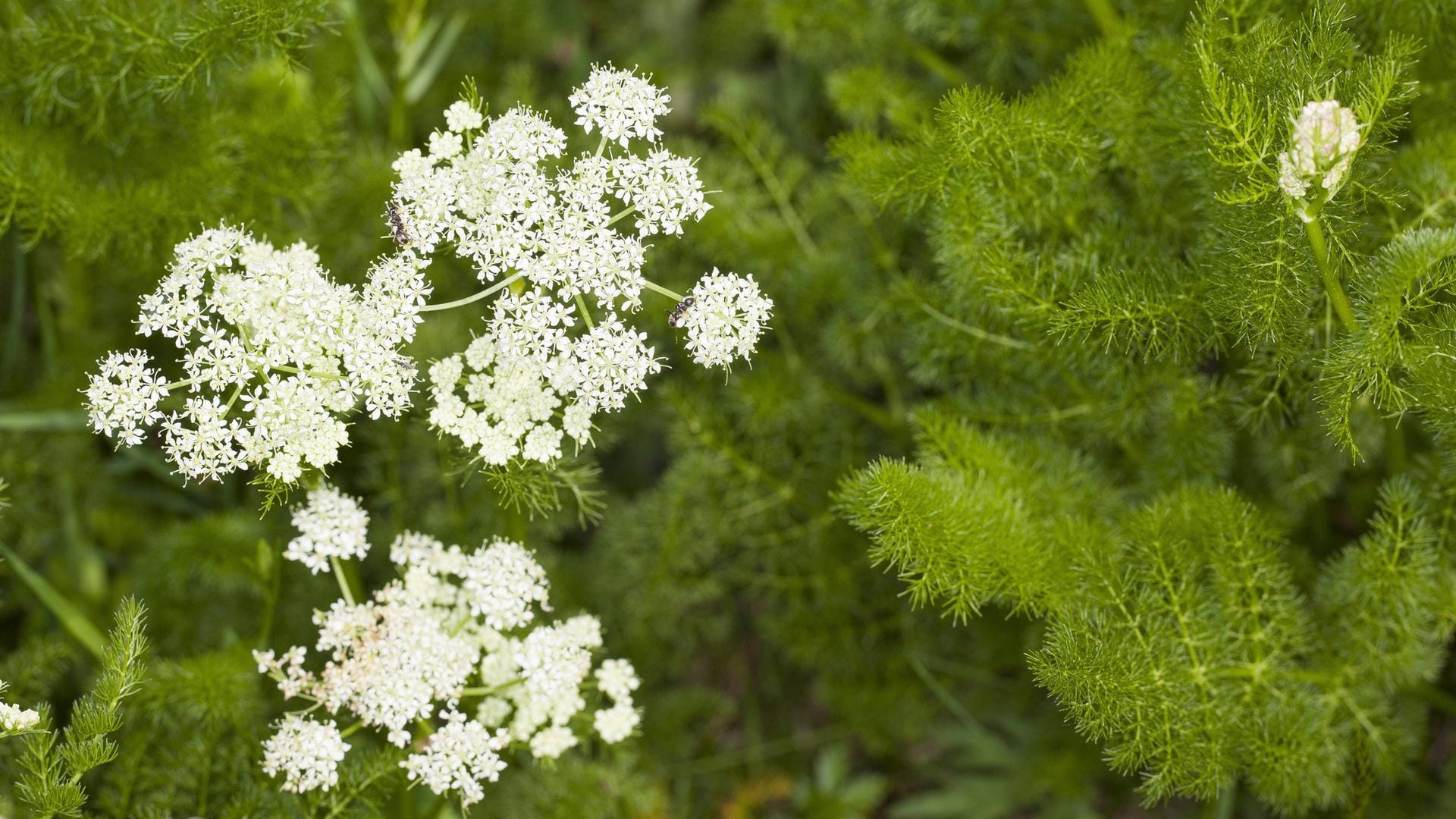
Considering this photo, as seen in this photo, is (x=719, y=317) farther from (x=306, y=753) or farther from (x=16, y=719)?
(x=16, y=719)

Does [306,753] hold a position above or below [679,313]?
below

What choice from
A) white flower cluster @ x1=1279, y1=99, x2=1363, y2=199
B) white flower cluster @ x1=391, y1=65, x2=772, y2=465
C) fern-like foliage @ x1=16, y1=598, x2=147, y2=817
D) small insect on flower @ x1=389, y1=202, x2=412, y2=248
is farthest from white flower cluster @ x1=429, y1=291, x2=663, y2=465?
white flower cluster @ x1=1279, y1=99, x2=1363, y2=199

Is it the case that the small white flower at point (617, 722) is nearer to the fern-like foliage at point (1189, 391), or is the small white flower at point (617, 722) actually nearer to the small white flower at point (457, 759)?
the small white flower at point (457, 759)

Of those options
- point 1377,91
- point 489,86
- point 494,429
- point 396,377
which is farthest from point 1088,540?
point 489,86

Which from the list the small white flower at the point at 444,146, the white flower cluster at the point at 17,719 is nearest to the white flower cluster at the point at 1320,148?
the small white flower at the point at 444,146

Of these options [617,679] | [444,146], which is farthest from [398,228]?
[617,679]

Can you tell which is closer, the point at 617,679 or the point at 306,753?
the point at 306,753

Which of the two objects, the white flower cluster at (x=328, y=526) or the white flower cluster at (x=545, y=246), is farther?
the white flower cluster at (x=328, y=526)
